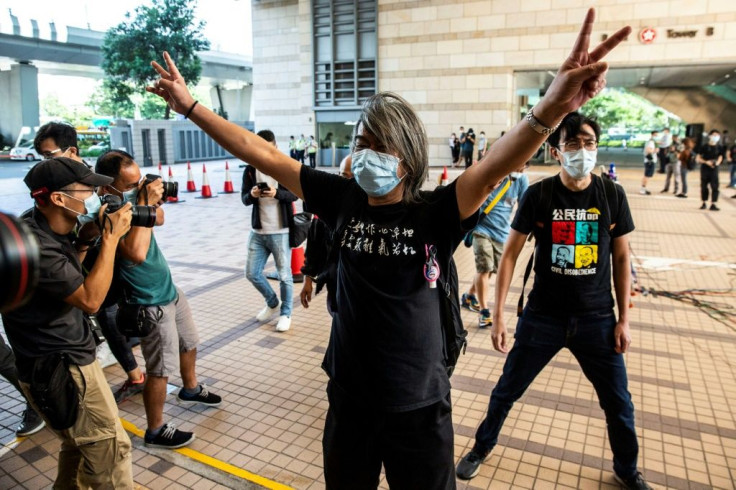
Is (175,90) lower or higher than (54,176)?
higher

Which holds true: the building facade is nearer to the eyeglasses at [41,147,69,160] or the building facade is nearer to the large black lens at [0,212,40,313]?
the eyeglasses at [41,147,69,160]

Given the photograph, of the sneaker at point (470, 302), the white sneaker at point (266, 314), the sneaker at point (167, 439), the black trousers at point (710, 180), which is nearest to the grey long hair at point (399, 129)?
the sneaker at point (167, 439)

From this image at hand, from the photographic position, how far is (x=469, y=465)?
2922mm

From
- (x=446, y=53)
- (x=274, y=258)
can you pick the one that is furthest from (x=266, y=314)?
(x=446, y=53)

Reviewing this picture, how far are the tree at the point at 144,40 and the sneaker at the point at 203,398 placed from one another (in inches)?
1182

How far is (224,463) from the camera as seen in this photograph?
3.06m

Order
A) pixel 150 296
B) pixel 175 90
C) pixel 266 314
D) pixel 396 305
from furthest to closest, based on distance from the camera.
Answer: pixel 266 314
pixel 150 296
pixel 175 90
pixel 396 305

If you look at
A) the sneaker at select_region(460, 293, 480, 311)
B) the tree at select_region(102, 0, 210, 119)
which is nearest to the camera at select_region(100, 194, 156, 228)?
the sneaker at select_region(460, 293, 480, 311)

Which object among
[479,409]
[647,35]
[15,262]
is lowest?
[479,409]

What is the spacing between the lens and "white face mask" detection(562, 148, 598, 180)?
2629 mm

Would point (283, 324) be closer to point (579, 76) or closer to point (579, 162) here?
point (579, 162)

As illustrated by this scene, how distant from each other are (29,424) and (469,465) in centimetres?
278

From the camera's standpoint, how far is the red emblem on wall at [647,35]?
61.2 ft

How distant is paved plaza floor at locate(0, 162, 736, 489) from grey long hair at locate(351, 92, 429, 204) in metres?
1.92
